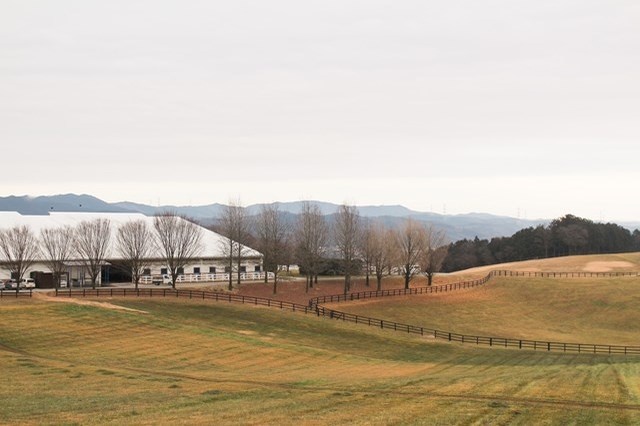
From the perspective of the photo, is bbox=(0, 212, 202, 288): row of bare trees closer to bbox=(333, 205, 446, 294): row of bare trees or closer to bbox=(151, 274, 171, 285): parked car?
bbox=(151, 274, 171, 285): parked car

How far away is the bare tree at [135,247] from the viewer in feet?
245

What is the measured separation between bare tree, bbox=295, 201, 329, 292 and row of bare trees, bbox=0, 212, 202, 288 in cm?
1528

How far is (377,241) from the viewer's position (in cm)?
8781

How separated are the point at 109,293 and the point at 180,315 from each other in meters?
13.0

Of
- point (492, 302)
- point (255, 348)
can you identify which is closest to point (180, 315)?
point (255, 348)

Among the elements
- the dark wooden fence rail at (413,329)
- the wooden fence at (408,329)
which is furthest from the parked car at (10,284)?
the dark wooden fence rail at (413,329)

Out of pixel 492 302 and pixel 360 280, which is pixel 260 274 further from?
pixel 492 302

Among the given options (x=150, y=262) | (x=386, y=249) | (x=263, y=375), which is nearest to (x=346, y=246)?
(x=386, y=249)

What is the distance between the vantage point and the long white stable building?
7612cm

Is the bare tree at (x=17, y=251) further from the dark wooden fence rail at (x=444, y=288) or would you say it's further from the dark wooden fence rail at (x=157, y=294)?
the dark wooden fence rail at (x=444, y=288)

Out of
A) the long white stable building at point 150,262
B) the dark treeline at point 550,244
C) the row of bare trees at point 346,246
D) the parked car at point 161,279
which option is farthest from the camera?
Result: the dark treeline at point 550,244

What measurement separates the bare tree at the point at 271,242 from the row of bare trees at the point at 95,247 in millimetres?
10049

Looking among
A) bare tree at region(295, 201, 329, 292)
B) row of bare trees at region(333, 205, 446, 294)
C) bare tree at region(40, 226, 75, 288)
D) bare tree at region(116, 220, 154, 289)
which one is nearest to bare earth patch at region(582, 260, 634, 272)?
row of bare trees at region(333, 205, 446, 294)

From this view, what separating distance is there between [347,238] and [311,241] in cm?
600
